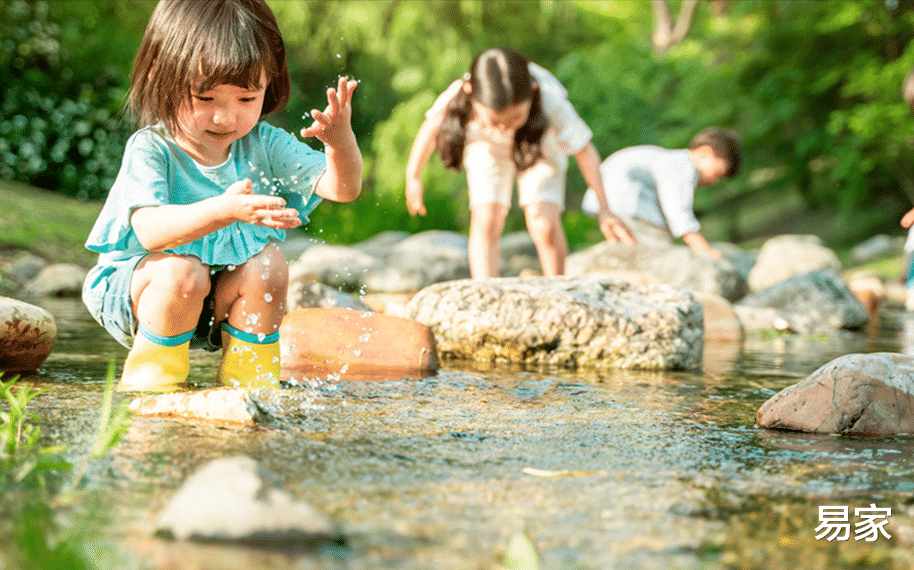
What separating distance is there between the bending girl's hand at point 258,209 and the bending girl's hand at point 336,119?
468 mm

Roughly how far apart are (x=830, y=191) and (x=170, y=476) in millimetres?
17446

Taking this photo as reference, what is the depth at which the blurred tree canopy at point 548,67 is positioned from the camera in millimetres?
12320

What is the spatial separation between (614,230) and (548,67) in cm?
1248

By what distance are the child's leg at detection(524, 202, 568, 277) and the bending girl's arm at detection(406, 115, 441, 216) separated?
0.78 meters

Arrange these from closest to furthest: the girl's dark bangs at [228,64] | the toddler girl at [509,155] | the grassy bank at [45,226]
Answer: the girl's dark bangs at [228,64] < the toddler girl at [509,155] < the grassy bank at [45,226]

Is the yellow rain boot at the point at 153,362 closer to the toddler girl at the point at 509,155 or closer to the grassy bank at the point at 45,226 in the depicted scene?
the toddler girl at the point at 509,155

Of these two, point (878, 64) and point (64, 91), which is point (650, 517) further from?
point (878, 64)

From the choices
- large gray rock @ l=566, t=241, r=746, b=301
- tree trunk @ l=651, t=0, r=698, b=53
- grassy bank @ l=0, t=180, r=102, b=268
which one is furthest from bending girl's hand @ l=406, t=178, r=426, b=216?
tree trunk @ l=651, t=0, r=698, b=53

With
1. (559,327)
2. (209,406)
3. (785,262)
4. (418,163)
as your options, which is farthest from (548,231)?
(785,262)

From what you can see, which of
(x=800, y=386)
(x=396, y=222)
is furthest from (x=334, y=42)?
(x=800, y=386)

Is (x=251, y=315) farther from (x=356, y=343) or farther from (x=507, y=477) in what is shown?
(x=507, y=477)

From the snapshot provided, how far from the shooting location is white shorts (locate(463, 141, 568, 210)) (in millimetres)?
5730

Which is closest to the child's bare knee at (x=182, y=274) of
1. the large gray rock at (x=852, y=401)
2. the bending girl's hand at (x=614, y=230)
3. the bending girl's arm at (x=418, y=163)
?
the large gray rock at (x=852, y=401)

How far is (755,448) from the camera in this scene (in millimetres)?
2219
